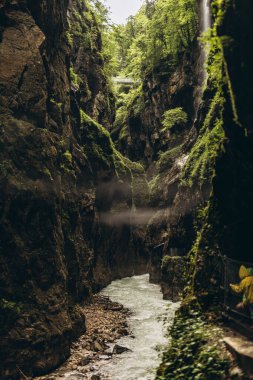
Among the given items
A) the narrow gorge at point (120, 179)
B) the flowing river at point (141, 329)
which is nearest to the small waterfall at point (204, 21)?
the narrow gorge at point (120, 179)

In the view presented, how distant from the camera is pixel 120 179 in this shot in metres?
36.0

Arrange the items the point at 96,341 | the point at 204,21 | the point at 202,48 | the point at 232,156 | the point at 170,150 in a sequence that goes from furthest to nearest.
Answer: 1. the point at 170,150
2. the point at 204,21
3. the point at 202,48
4. the point at 96,341
5. the point at 232,156

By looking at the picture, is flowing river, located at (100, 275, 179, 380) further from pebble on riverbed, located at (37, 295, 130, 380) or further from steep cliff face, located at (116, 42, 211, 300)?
steep cliff face, located at (116, 42, 211, 300)

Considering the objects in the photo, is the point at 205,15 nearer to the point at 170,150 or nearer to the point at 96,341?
the point at 170,150

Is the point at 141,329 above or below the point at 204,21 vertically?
below

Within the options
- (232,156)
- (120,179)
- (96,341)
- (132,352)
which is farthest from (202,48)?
(232,156)

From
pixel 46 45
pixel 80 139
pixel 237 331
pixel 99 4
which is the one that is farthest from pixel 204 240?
pixel 99 4

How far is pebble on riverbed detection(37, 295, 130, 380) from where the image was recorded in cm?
1380

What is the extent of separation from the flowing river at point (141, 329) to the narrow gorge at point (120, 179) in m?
0.40

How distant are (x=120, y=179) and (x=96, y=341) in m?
21.0

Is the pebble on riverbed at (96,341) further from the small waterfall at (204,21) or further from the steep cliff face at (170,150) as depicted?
the small waterfall at (204,21)

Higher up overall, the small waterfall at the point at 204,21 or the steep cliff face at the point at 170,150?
the small waterfall at the point at 204,21

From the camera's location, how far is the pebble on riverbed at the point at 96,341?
45.3 ft

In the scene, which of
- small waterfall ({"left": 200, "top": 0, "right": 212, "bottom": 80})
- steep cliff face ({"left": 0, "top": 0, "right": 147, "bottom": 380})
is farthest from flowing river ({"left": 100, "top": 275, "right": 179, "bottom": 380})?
small waterfall ({"left": 200, "top": 0, "right": 212, "bottom": 80})
